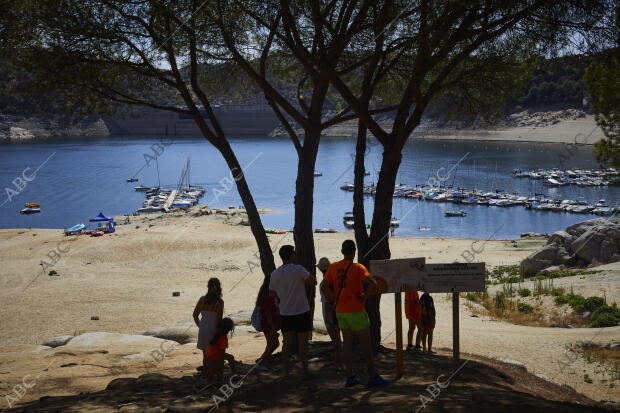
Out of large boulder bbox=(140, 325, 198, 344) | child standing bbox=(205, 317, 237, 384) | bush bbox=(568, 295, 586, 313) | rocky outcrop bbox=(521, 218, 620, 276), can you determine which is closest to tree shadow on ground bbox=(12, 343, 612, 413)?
child standing bbox=(205, 317, 237, 384)

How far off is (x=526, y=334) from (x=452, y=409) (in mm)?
5788

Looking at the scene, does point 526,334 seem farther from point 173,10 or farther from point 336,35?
point 173,10

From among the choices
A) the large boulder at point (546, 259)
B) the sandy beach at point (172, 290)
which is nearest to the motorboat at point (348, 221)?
the sandy beach at point (172, 290)

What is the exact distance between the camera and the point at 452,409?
4.71 metres

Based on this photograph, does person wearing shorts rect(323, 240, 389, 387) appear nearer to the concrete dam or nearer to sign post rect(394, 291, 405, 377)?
sign post rect(394, 291, 405, 377)

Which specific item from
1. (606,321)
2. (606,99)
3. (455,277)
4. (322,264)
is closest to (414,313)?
(322,264)

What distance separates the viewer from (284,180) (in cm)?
6969

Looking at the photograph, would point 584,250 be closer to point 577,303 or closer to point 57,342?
point 577,303

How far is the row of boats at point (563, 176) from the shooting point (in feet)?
203

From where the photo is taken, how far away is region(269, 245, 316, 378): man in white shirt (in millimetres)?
5812

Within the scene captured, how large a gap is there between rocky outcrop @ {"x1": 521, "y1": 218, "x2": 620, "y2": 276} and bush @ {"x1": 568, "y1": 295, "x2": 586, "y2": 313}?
5.21 m

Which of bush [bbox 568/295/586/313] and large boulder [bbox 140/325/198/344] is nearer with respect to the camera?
large boulder [bbox 140/325/198/344]

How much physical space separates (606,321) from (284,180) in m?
60.0

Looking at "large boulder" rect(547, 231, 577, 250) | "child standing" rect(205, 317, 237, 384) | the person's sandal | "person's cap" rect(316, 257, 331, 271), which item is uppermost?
"person's cap" rect(316, 257, 331, 271)
